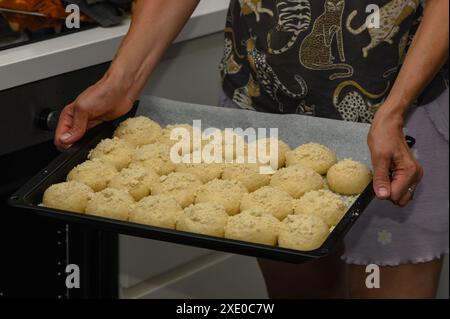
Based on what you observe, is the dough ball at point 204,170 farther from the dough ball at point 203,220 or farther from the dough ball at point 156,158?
the dough ball at point 203,220

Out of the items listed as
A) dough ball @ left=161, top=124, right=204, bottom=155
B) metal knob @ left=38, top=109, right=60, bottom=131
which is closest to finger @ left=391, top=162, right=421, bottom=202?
dough ball @ left=161, top=124, right=204, bottom=155

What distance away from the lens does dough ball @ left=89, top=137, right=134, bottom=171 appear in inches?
54.6

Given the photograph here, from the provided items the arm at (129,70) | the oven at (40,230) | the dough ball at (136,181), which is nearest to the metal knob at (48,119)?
the oven at (40,230)

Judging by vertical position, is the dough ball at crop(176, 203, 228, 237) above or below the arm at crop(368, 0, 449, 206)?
below

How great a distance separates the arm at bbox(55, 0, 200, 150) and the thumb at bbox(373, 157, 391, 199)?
427 mm

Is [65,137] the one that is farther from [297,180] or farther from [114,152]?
[297,180]

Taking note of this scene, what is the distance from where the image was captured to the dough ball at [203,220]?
121cm

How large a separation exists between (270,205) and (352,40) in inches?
11.8

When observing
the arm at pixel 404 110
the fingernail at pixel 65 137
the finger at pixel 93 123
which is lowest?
the fingernail at pixel 65 137

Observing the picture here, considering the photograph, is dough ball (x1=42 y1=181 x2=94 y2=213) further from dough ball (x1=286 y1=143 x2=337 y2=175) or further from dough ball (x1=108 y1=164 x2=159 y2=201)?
dough ball (x1=286 y1=143 x2=337 y2=175)

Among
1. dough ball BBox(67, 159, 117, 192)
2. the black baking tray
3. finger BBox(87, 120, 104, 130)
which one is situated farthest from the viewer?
finger BBox(87, 120, 104, 130)

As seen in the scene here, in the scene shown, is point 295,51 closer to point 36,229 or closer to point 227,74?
point 227,74

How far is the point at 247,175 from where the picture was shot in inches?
54.0

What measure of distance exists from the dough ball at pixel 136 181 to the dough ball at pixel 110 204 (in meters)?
0.04
